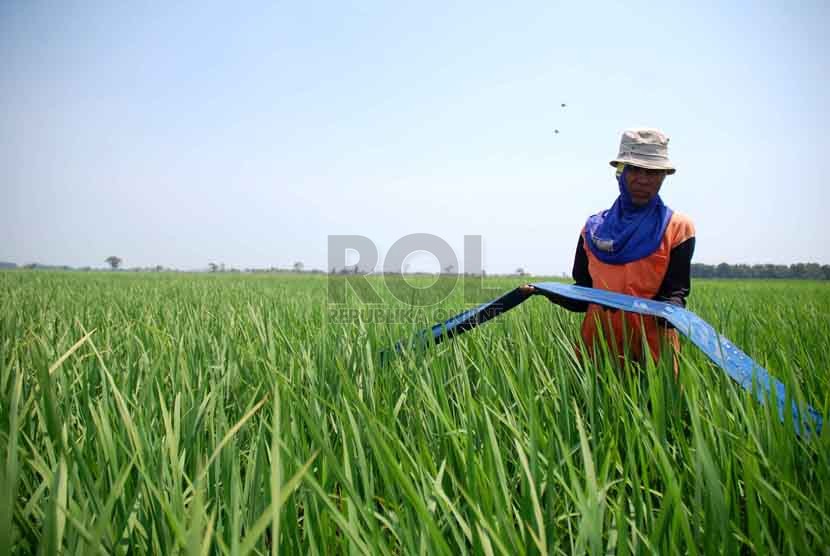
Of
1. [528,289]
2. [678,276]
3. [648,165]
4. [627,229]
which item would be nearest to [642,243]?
[627,229]

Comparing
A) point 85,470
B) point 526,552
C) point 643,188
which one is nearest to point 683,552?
point 526,552

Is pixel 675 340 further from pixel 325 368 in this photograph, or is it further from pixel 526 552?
pixel 526 552

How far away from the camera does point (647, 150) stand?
6.34ft

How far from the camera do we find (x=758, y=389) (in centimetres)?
120

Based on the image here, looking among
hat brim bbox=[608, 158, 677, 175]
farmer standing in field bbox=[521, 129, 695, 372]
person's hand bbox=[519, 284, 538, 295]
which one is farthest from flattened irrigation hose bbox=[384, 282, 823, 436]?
hat brim bbox=[608, 158, 677, 175]

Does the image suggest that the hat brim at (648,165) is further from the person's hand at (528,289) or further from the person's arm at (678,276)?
the person's hand at (528,289)

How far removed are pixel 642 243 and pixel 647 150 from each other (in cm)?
41

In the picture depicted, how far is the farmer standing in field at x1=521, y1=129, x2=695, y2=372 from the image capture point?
76.4 inches

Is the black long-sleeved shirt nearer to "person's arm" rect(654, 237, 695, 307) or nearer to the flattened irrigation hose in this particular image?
"person's arm" rect(654, 237, 695, 307)

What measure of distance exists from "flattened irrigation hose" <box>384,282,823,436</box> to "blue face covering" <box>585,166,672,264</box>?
1.09ft

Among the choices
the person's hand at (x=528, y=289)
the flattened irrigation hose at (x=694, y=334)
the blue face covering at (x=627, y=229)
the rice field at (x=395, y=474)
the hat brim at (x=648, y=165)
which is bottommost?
the rice field at (x=395, y=474)

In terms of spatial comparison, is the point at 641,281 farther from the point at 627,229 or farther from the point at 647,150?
the point at 647,150

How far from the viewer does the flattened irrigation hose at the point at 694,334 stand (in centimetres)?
112

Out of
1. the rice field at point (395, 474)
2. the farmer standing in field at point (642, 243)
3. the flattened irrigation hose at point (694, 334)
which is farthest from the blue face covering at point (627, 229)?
the rice field at point (395, 474)
